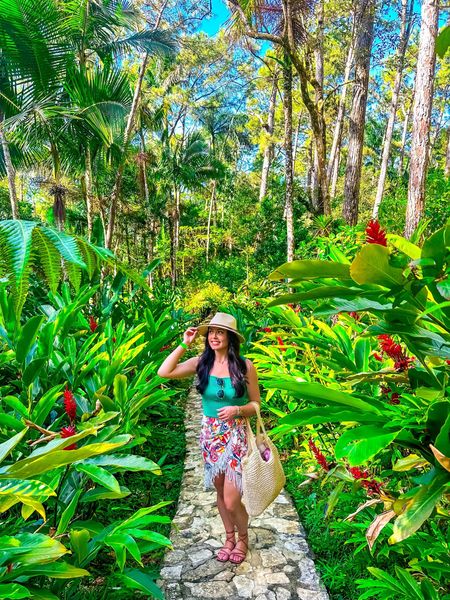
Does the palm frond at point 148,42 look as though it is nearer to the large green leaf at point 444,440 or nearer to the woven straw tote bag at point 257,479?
the woven straw tote bag at point 257,479

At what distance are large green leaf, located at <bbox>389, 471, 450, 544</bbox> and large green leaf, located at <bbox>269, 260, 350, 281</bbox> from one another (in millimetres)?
618

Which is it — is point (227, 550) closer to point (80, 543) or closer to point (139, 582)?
point (139, 582)

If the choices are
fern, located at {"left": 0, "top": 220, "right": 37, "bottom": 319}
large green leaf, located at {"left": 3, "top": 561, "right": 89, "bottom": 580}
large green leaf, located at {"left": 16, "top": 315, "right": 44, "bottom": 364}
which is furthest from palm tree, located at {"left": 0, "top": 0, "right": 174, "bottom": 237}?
large green leaf, located at {"left": 3, "top": 561, "right": 89, "bottom": 580}

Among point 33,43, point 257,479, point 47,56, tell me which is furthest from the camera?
point 47,56

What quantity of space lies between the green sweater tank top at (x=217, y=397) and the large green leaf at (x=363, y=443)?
65.8 inches

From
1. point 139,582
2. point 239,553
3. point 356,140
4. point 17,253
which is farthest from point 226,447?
point 356,140

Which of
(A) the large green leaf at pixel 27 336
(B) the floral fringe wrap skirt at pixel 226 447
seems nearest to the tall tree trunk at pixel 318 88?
(B) the floral fringe wrap skirt at pixel 226 447

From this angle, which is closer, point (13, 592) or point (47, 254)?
point (47, 254)

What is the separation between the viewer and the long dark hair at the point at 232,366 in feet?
9.20

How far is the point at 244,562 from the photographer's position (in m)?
2.97

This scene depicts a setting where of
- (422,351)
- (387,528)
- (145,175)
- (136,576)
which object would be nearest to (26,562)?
(136,576)

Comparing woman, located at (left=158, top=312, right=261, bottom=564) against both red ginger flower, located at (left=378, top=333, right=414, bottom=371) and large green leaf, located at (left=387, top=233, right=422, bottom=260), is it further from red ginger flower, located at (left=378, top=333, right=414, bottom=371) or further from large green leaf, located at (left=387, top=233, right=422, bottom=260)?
large green leaf, located at (left=387, top=233, right=422, bottom=260)

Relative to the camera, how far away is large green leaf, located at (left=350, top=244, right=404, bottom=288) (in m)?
1.02

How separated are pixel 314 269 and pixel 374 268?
14cm
